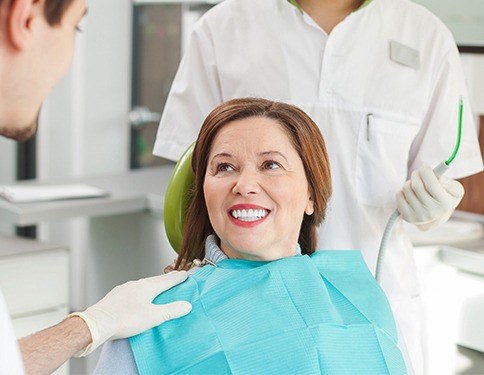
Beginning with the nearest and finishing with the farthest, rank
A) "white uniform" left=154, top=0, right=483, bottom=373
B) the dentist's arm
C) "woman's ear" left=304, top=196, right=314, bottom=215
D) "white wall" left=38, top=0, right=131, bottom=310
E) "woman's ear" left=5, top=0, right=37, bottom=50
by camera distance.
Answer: "woman's ear" left=5, top=0, right=37, bottom=50 → the dentist's arm → "woman's ear" left=304, top=196, right=314, bottom=215 → "white uniform" left=154, top=0, right=483, bottom=373 → "white wall" left=38, top=0, right=131, bottom=310

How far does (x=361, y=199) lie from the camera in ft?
6.62

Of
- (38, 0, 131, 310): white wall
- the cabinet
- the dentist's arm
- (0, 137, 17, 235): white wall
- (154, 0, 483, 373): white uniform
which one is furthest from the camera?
(0, 137, 17, 235): white wall

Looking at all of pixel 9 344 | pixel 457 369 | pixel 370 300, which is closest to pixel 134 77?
pixel 457 369

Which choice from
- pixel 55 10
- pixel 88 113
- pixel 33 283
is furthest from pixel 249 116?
pixel 88 113

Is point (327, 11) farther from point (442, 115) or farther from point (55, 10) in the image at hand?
point (55, 10)

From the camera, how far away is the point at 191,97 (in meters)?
2.11

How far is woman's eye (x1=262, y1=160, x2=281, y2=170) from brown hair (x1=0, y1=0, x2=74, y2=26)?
0.65 meters

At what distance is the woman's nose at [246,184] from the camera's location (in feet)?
5.53

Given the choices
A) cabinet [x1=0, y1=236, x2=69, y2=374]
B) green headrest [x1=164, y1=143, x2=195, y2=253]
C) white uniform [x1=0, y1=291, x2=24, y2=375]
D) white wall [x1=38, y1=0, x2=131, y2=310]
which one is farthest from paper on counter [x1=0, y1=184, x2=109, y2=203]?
white uniform [x1=0, y1=291, x2=24, y2=375]

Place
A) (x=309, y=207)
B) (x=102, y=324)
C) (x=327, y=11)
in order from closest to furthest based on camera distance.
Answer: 1. (x=102, y=324)
2. (x=309, y=207)
3. (x=327, y=11)

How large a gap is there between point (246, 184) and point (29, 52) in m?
0.61

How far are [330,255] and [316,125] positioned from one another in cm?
25

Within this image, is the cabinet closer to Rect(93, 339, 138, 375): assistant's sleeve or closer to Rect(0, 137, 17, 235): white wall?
Rect(93, 339, 138, 375): assistant's sleeve

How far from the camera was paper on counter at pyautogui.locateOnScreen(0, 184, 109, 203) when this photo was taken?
124 inches
